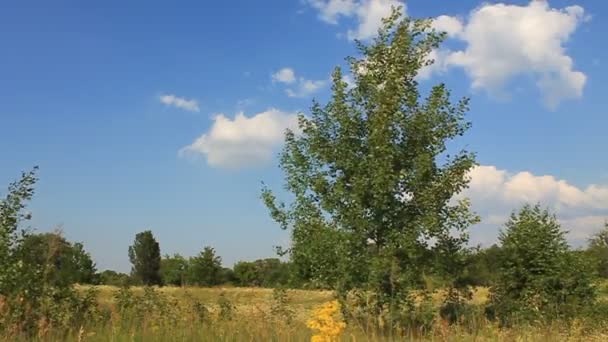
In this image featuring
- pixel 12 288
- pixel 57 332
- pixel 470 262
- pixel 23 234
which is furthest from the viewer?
pixel 470 262

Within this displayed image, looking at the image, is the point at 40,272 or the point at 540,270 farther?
the point at 540,270

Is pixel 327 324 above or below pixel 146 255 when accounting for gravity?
below

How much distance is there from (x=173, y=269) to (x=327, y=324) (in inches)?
2733

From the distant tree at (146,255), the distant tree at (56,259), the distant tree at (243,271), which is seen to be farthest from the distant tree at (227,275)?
the distant tree at (56,259)

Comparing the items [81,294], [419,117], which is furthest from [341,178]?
[81,294]

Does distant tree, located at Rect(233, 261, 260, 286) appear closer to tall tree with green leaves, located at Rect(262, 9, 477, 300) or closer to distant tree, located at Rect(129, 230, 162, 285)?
distant tree, located at Rect(129, 230, 162, 285)

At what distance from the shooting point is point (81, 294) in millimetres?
13508

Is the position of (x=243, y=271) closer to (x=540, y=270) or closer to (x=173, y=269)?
(x=173, y=269)

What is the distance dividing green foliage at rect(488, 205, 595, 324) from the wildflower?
54.0 feet

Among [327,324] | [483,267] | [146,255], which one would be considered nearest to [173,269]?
[146,255]

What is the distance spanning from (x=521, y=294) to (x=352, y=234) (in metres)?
7.94

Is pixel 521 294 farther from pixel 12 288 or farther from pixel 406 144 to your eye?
pixel 12 288

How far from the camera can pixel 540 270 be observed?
834 inches

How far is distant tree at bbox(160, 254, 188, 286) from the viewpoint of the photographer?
66206 millimetres
